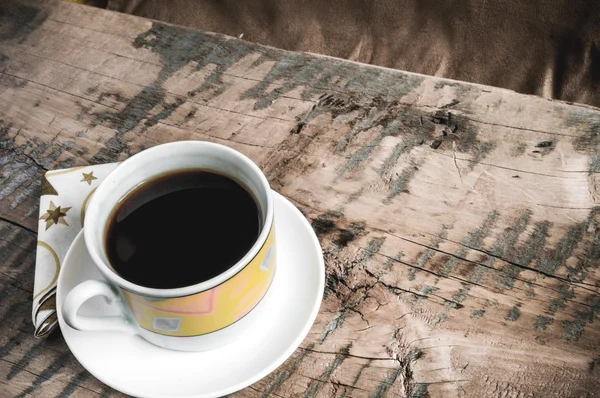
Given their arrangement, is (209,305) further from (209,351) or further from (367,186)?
(367,186)

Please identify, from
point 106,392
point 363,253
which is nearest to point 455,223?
point 363,253

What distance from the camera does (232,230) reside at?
62 cm

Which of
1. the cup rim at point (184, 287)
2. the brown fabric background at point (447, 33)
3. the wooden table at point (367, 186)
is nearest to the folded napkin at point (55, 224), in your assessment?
the wooden table at point (367, 186)

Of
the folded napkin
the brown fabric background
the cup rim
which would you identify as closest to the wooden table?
the folded napkin

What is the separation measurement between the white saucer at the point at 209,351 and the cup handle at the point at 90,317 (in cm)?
2

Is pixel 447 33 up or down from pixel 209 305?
down

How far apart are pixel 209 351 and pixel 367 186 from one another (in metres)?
0.30

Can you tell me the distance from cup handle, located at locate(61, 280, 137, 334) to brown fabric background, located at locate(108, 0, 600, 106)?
0.97 meters

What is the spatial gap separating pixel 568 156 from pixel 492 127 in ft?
0.34

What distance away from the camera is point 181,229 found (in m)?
0.64

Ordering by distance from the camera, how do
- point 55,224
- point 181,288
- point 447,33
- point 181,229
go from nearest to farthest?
point 181,288 < point 181,229 < point 55,224 < point 447,33

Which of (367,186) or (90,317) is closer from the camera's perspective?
(90,317)

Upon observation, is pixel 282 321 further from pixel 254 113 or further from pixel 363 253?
pixel 254 113

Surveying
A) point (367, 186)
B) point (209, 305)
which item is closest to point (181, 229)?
point (209, 305)
